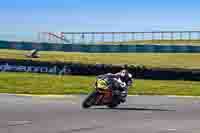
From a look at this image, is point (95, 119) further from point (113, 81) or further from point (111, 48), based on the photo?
point (111, 48)

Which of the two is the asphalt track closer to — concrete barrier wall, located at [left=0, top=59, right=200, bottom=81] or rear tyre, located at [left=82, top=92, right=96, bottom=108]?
rear tyre, located at [left=82, top=92, right=96, bottom=108]

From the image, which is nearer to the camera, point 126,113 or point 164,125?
point 164,125

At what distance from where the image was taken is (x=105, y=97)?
17453 millimetres

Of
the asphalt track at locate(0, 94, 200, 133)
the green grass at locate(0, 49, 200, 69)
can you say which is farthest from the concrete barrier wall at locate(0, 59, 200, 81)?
the asphalt track at locate(0, 94, 200, 133)

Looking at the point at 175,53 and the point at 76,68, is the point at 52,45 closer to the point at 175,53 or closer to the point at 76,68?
the point at 175,53

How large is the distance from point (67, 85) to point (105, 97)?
455 inches

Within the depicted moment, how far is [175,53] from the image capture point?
55.5 m

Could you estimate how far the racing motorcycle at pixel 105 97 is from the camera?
56.7ft

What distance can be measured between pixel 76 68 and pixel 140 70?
346cm

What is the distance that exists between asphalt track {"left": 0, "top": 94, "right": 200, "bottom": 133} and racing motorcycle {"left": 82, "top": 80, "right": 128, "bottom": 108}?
22 centimetres

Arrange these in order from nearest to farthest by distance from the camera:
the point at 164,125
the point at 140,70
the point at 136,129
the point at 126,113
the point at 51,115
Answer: the point at 136,129 < the point at 164,125 < the point at 51,115 < the point at 126,113 < the point at 140,70

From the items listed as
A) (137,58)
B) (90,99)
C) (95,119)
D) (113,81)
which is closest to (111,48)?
(137,58)

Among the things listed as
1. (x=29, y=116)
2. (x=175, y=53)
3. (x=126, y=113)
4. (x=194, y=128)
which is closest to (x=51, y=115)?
(x=29, y=116)

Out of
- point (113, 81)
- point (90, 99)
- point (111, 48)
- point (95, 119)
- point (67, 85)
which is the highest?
point (111, 48)
